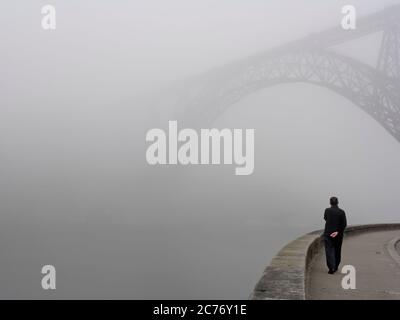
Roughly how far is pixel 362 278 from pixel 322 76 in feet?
87.6

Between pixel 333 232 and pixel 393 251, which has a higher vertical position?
pixel 333 232

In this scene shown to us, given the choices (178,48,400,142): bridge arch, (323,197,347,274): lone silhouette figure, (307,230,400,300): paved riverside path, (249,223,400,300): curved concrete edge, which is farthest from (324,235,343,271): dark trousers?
(178,48,400,142): bridge arch

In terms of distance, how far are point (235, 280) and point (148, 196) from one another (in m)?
28.6

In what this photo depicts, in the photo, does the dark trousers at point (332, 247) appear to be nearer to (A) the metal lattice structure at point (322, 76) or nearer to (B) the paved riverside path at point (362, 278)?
(B) the paved riverside path at point (362, 278)

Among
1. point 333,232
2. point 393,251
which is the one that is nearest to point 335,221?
point 333,232

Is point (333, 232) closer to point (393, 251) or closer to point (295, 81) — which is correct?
point (393, 251)

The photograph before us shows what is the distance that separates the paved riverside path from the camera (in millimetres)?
5770

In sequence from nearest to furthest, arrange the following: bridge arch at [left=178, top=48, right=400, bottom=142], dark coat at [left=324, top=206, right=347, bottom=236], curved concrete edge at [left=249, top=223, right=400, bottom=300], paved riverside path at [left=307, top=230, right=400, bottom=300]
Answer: curved concrete edge at [left=249, top=223, right=400, bottom=300], paved riverside path at [left=307, top=230, right=400, bottom=300], dark coat at [left=324, top=206, right=347, bottom=236], bridge arch at [left=178, top=48, right=400, bottom=142]

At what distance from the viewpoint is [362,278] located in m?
7.05

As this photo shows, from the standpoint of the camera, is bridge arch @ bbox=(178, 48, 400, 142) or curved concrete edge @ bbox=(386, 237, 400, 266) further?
bridge arch @ bbox=(178, 48, 400, 142)

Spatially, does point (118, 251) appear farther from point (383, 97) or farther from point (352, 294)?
point (352, 294)

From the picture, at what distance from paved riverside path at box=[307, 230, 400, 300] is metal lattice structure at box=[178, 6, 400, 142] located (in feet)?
62.0

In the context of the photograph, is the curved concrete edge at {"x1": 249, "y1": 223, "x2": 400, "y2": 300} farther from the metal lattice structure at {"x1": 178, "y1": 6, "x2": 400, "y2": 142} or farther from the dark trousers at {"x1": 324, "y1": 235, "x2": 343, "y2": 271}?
the metal lattice structure at {"x1": 178, "y1": 6, "x2": 400, "y2": 142}

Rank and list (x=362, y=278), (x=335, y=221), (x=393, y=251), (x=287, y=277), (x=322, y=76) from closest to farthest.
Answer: (x=287, y=277)
(x=362, y=278)
(x=335, y=221)
(x=393, y=251)
(x=322, y=76)
